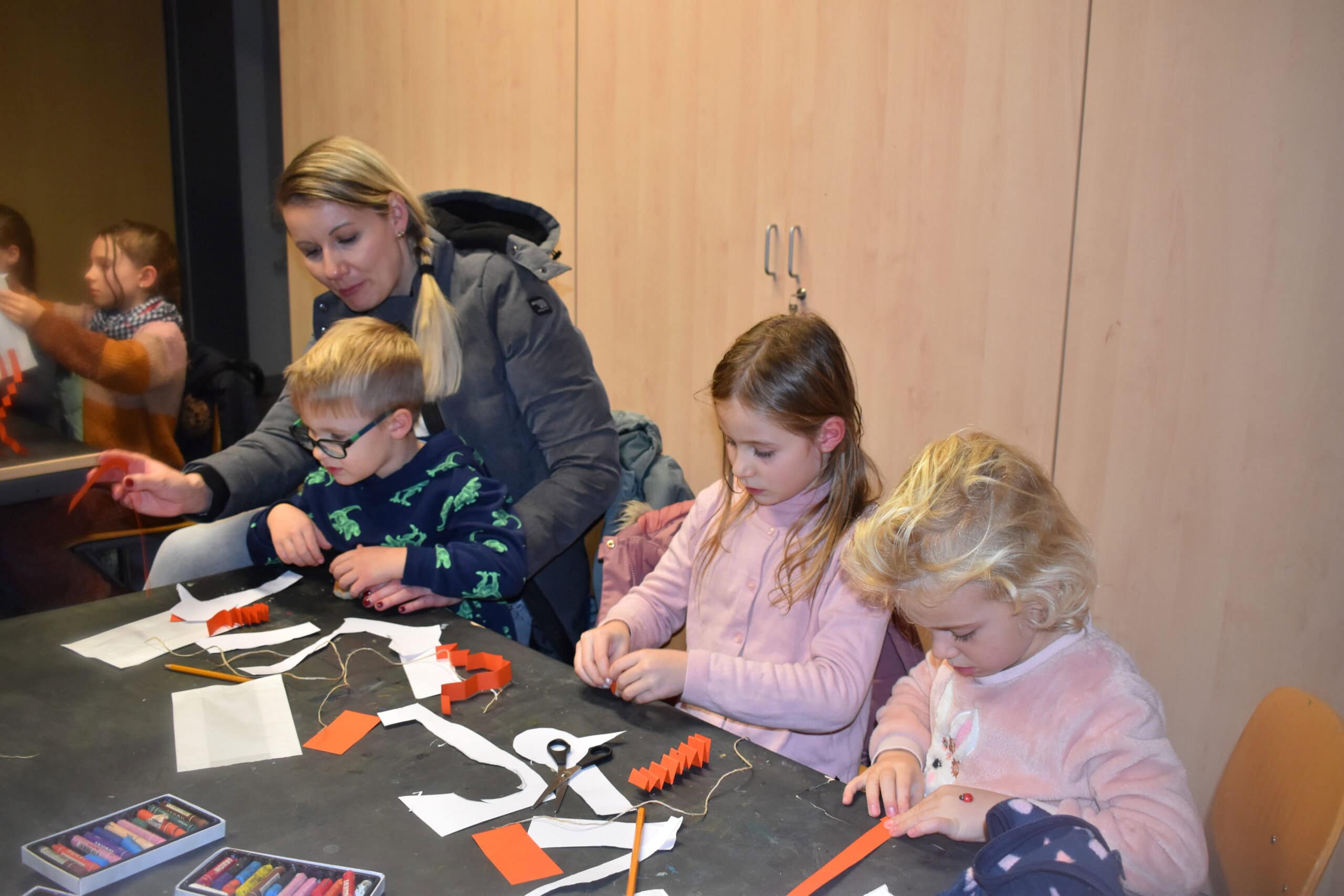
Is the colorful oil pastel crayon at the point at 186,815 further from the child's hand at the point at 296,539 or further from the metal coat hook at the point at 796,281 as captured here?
the metal coat hook at the point at 796,281

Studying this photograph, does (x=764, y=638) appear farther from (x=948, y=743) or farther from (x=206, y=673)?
(x=206, y=673)

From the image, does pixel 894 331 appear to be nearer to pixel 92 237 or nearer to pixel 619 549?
pixel 619 549

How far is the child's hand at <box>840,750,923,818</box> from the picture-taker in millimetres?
972

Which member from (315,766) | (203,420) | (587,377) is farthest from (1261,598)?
(203,420)

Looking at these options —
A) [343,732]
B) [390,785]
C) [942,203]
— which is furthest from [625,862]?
[942,203]

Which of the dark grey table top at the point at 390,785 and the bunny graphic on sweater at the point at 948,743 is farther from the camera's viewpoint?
the bunny graphic on sweater at the point at 948,743

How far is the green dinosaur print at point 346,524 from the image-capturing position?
1.66m

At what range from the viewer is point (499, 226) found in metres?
1.94

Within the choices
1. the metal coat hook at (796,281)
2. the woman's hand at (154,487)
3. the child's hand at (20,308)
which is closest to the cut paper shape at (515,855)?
the woman's hand at (154,487)

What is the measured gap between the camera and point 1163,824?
0.91 metres

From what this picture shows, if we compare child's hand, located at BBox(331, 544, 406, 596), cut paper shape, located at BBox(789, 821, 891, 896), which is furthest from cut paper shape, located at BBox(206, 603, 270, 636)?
cut paper shape, located at BBox(789, 821, 891, 896)

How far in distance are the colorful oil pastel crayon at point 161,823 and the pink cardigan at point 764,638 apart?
0.57 meters

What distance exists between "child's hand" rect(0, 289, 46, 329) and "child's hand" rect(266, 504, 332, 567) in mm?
1479

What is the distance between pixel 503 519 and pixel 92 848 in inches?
32.2
